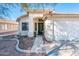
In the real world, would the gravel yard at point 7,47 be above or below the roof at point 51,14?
below

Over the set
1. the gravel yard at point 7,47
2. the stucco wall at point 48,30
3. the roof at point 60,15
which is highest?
the roof at point 60,15

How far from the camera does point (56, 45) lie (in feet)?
9.70

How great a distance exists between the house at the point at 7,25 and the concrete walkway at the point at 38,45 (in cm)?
34

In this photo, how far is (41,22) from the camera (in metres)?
2.94

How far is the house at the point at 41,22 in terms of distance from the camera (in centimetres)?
294

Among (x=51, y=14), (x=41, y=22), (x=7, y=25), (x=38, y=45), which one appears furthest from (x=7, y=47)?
(x=51, y=14)

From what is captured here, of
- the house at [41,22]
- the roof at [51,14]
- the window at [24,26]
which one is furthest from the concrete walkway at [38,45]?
the roof at [51,14]

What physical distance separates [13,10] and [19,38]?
406mm

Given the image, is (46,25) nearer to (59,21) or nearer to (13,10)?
(59,21)

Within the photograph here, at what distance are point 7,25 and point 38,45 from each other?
520 millimetres

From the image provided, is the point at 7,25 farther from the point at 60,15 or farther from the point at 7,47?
the point at 60,15

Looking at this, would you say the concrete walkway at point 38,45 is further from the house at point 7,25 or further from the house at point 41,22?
the house at point 7,25

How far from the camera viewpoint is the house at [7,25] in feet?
9.68

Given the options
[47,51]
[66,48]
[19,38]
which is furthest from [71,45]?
[19,38]
